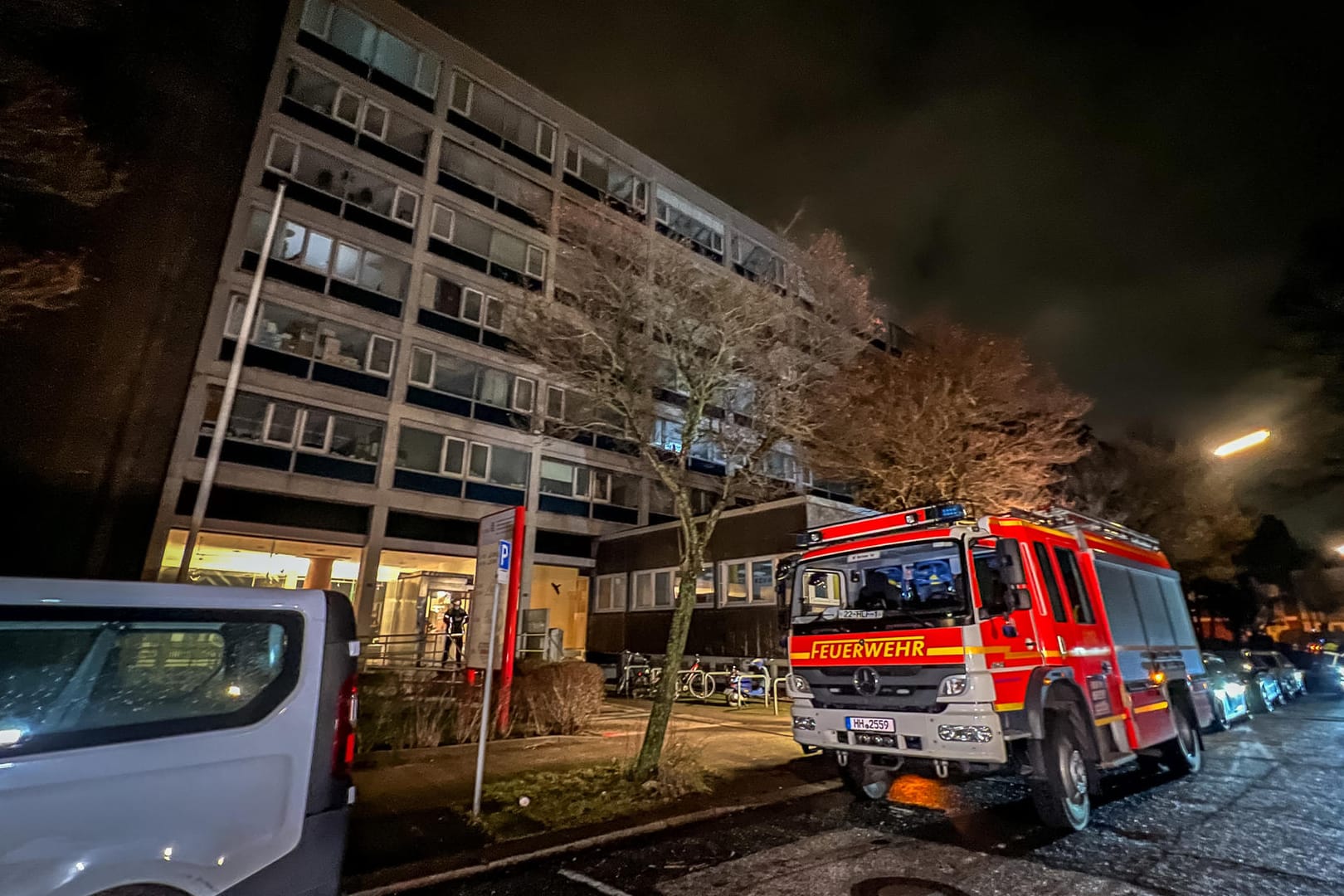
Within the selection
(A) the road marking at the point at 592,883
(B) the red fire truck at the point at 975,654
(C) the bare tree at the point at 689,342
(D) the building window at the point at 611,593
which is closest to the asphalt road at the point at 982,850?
(A) the road marking at the point at 592,883

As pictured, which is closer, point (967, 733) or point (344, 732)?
point (344, 732)

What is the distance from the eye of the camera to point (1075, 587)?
6.84m

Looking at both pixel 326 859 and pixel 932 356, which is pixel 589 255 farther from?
pixel 932 356

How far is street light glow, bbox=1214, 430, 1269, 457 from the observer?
22.5ft

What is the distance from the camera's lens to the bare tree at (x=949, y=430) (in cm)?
1714

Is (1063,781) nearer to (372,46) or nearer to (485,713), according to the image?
(485,713)

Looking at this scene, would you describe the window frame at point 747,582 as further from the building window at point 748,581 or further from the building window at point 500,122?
the building window at point 500,122

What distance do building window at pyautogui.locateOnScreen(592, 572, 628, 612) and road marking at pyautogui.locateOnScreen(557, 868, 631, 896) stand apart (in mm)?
18333

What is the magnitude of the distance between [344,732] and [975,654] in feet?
15.4

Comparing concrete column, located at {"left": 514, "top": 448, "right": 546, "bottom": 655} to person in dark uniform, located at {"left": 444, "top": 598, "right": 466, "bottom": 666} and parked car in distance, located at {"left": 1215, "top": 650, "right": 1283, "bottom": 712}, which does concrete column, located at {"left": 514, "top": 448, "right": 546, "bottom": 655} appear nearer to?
person in dark uniform, located at {"left": 444, "top": 598, "right": 466, "bottom": 666}

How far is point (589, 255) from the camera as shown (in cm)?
966

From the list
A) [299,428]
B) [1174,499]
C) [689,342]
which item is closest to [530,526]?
[299,428]

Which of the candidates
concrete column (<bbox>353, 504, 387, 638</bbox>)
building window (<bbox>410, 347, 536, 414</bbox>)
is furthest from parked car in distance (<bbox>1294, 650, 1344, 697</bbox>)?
concrete column (<bbox>353, 504, 387, 638</bbox>)

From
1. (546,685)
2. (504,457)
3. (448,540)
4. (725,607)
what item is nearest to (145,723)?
(546,685)
